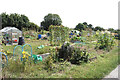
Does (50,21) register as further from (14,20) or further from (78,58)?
(78,58)

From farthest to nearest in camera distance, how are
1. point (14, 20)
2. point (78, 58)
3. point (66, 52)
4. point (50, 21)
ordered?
point (50, 21)
point (14, 20)
point (66, 52)
point (78, 58)

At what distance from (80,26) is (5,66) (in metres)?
42.6

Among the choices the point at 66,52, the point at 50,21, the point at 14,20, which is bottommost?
the point at 66,52

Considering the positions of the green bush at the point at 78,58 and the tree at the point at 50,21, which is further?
the tree at the point at 50,21

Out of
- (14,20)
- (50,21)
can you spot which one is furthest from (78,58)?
(50,21)

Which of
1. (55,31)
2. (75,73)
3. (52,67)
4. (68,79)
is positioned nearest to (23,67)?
(52,67)

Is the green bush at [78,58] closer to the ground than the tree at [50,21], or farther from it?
closer to the ground

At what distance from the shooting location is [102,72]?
14.3 ft

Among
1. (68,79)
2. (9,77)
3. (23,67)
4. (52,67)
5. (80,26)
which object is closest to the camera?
(9,77)

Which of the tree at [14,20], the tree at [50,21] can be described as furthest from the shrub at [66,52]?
the tree at [50,21]

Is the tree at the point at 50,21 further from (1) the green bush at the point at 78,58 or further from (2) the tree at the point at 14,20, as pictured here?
(1) the green bush at the point at 78,58

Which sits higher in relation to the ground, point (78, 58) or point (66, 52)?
point (66, 52)

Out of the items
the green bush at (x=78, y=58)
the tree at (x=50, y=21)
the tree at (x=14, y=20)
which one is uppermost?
the tree at (x=50, y=21)

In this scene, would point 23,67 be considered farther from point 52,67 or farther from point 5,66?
point 52,67
